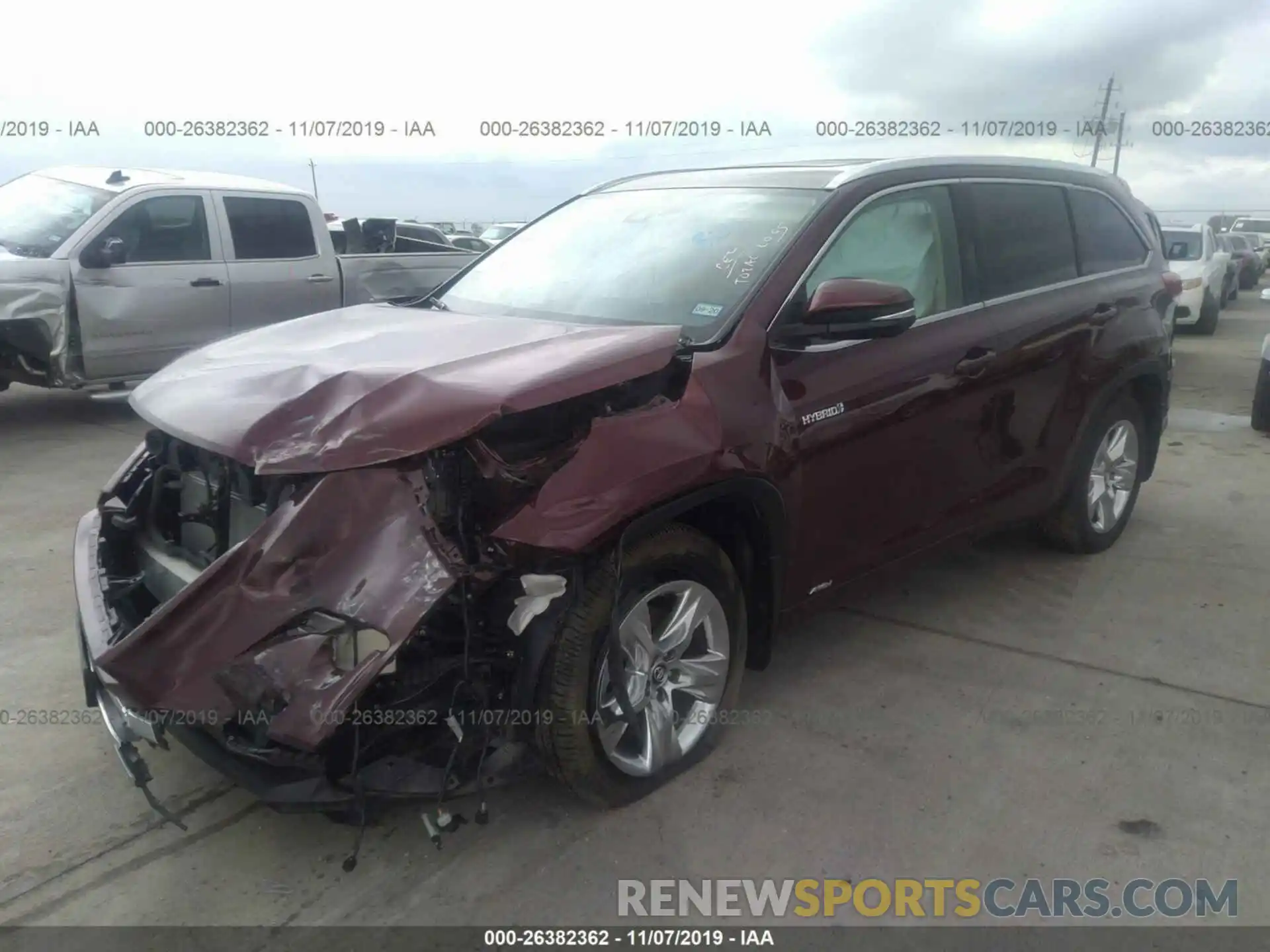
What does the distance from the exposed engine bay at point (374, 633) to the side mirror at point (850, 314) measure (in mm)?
809

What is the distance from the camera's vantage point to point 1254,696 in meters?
3.94

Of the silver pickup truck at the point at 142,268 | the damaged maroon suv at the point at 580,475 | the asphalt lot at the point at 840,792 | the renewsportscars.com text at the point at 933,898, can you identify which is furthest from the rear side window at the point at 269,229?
the renewsportscars.com text at the point at 933,898

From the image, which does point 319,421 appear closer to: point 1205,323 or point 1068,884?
point 1068,884

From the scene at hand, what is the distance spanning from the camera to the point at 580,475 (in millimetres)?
2738

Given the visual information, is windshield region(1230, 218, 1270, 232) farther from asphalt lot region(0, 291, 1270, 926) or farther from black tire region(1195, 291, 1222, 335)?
asphalt lot region(0, 291, 1270, 926)

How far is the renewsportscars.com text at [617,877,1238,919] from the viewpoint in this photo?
278cm

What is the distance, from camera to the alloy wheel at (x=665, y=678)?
3018mm

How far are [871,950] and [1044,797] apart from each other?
95 centimetres

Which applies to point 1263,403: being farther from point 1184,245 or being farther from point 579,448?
point 1184,245

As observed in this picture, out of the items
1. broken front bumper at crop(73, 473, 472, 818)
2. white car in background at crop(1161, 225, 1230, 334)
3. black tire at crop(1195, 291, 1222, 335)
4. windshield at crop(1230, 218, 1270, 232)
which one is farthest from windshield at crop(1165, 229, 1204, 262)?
windshield at crop(1230, 218, 1270, 232)

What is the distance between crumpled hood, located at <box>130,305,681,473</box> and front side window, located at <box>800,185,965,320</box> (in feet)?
2.71

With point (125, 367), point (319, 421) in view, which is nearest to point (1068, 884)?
point (319, 421)

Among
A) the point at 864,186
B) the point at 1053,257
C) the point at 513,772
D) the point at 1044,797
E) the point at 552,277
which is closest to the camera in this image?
the point at 513,772

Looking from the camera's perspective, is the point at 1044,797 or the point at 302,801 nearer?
the point at 302,801
